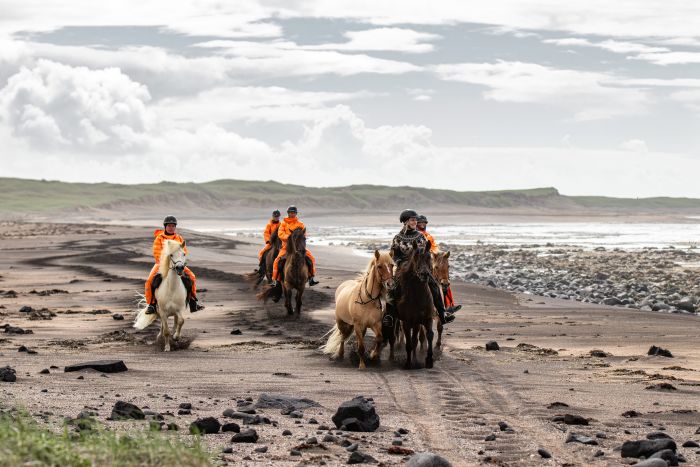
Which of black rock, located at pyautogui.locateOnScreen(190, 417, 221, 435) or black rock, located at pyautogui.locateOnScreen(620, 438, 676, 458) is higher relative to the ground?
black rock, located at pyautogui.locateOnScreen(620, 438, 676, 458)

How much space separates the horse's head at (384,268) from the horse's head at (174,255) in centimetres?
360

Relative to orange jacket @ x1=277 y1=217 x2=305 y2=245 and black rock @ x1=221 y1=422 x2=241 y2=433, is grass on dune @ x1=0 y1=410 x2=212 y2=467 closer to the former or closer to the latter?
black rock @ x1=221 y1=422 x2=241 y2=433

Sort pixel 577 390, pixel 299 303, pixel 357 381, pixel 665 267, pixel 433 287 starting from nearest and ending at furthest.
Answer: pixel 577 390 < pixel 357 381 < pixel 433 287 < pixel 299 303 < pixel 665 267

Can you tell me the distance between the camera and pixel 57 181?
185 metres

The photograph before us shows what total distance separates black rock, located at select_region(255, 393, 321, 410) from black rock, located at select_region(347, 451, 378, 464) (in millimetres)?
2422

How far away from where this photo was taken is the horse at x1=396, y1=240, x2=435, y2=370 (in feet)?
45.6

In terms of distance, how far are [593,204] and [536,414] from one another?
18594cm

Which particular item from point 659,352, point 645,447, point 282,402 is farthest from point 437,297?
point 645,447

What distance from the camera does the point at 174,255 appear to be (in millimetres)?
15898

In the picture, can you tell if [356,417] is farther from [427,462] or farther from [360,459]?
[427,462]

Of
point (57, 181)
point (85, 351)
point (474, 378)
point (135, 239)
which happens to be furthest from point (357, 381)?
point (57, 181)

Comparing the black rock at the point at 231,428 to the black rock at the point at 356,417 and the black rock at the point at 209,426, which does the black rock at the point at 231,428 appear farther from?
the black rock at the point at 356,417

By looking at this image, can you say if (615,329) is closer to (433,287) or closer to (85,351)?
(433,287)

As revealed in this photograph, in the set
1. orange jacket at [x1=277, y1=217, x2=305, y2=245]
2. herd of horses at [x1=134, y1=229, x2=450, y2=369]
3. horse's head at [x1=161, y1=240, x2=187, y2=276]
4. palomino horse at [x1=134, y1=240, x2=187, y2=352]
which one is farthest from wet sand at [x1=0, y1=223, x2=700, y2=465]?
orange jacket at [x1=277, y1=217, x2=305, y2=245]
